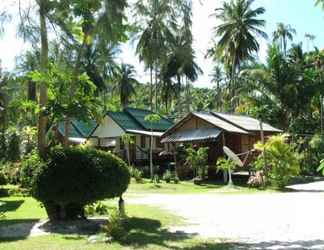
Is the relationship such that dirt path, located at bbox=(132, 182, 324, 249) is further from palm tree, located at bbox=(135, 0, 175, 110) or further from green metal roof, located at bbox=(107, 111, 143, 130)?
green metal roof, located at bbox=(107, 111, 143, 130)

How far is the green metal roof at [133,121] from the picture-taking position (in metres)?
39.6

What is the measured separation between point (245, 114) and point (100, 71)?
2919cm

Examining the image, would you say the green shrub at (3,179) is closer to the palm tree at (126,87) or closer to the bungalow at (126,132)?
the bungalow at (126,132)

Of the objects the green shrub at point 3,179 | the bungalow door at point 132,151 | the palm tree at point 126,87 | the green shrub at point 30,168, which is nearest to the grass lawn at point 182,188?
the green shrub at point 3,179

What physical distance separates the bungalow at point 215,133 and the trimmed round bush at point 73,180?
18126mm

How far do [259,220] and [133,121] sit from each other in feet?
92.1

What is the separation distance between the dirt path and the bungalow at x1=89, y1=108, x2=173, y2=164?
64.2 ft

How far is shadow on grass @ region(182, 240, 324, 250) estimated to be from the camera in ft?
32.1

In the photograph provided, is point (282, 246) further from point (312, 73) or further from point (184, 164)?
point (312, 73)

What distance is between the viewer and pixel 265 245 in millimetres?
10156

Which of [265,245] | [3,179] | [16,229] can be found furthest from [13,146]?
[265,245]

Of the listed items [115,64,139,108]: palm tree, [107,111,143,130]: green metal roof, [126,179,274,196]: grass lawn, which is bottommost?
[126,179,274,196]: grass lawn

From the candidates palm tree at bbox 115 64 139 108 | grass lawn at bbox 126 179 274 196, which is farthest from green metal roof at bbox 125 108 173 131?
palm tree at bbox 115 64 139 108

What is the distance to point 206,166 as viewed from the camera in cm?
3123
